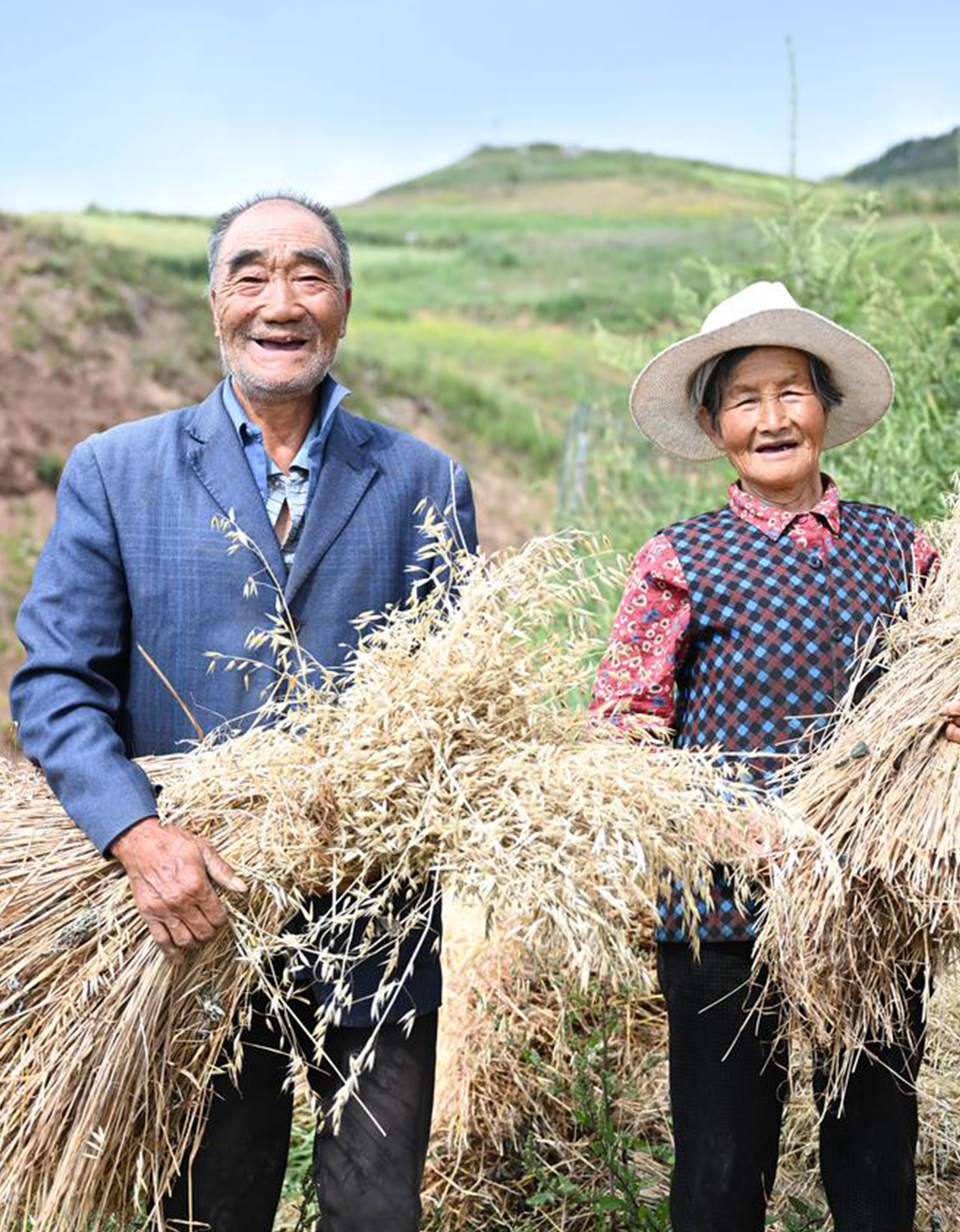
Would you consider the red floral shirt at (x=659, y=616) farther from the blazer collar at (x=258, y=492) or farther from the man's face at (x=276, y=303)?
the man's face at (x=276, y=303)

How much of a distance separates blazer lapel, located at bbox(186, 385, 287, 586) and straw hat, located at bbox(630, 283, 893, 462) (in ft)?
2.41

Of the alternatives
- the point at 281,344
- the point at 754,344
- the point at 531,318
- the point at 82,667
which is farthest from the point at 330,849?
the point at 531,318

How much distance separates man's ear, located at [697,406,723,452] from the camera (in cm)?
261

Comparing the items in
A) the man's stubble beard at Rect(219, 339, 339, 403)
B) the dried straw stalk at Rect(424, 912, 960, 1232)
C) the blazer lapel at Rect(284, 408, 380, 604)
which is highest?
the man's stubble beard at Rect(219, 339, 339, 403)

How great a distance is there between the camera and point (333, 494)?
8.02ft

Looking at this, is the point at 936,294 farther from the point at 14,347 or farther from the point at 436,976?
the point at 14,347

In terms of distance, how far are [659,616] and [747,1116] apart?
0.80 m

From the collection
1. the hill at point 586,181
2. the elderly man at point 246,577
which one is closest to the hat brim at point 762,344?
the elderly man at point 246,577

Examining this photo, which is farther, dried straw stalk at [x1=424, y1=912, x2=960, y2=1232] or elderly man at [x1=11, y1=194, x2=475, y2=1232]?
dried straw stalk at [x1=424, y1=912, x2=960, y2=1232]

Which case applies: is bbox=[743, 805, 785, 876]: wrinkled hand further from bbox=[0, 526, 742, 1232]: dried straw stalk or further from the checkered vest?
the checkered vest

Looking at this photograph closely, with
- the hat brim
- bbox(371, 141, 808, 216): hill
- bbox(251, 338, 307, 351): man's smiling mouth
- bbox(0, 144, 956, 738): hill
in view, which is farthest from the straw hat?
bbox(371, 141, 808, 216): hill

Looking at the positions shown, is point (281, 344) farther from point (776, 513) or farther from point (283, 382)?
point (776, 513)

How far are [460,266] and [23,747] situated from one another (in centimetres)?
4512

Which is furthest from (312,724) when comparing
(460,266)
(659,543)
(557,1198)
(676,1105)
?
(460,266)
